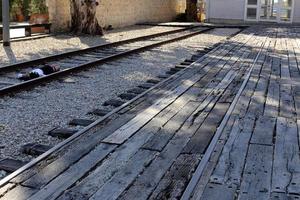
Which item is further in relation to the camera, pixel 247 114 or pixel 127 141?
pixel 247 114

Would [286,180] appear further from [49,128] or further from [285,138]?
[49,128]

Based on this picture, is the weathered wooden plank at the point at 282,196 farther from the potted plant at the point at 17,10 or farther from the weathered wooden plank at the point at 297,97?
the potted plant at the point at 17,10

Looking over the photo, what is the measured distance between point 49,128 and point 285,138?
2.36 m

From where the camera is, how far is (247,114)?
191 inches

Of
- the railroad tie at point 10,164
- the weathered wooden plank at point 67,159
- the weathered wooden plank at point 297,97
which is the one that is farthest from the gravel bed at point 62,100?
the weathered wooden plank at point 297,97

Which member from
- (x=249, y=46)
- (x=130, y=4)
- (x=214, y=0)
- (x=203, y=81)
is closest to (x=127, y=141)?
(x=203, y=81)

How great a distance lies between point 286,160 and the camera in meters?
3.51

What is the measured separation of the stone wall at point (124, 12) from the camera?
54.6ft

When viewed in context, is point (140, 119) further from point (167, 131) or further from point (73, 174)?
point (73, 174)

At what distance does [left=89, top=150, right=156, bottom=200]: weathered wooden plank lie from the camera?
289 centimetres

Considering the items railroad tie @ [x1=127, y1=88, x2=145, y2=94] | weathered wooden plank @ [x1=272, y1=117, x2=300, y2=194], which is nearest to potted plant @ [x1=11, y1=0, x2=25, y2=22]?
railroad tie @ [x1=127, y1=88, x2=145, y2=94]

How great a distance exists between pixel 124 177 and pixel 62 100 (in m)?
3.14

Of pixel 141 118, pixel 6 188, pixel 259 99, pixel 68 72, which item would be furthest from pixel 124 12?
pixel 6 188

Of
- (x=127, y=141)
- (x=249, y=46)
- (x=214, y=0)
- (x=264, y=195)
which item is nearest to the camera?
(x=264, y=195)
